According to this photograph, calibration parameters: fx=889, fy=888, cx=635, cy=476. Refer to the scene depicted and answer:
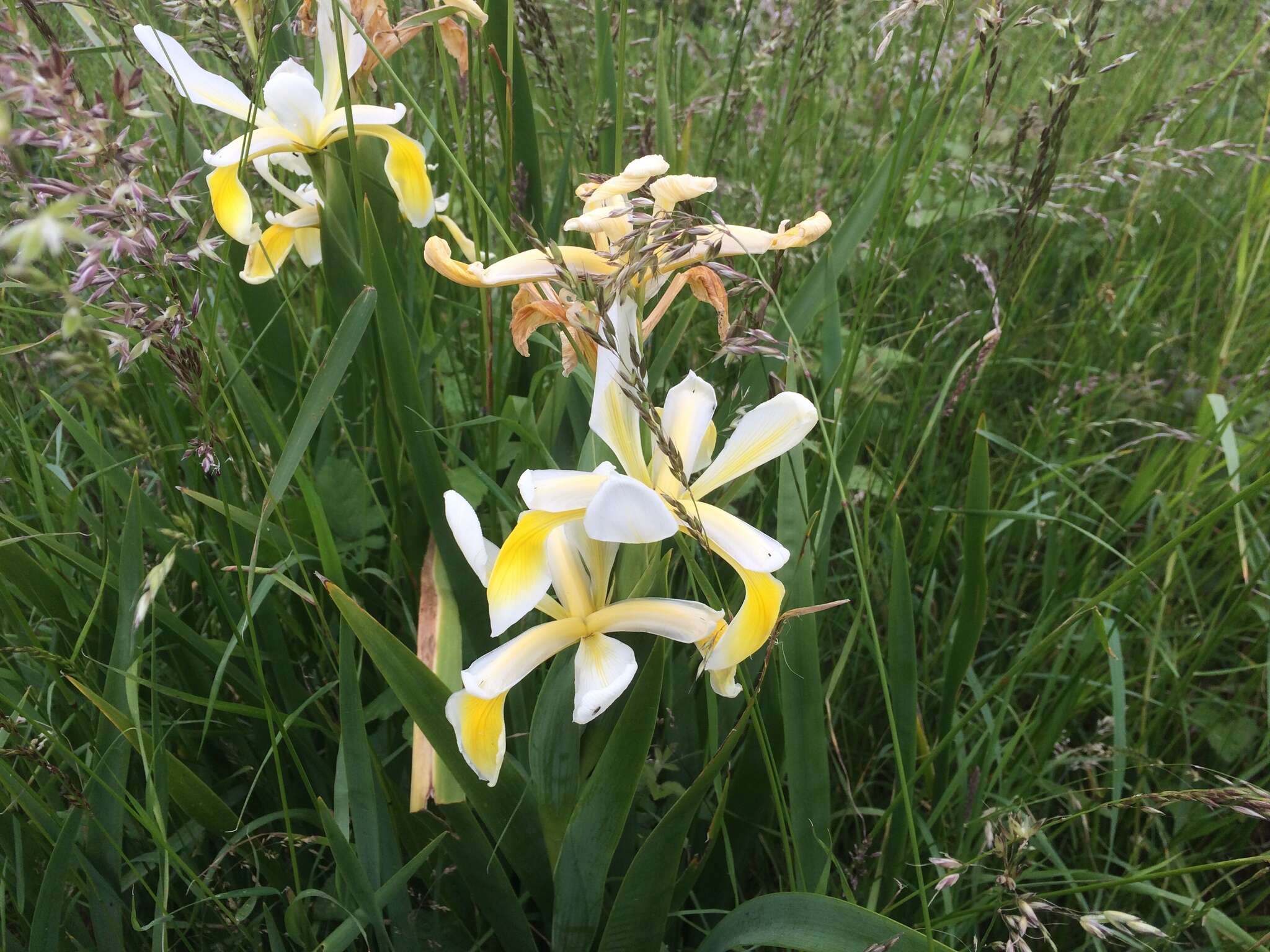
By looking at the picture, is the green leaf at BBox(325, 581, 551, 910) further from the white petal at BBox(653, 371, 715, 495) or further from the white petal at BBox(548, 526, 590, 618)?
the white petal at BBox(653, 371, 715, 495)

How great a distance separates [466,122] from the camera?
55.6 inches

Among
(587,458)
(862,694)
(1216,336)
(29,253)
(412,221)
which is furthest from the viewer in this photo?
(1216,336)

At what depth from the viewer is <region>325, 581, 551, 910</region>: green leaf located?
783 millimetres

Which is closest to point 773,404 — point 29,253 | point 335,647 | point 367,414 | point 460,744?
point 460,744

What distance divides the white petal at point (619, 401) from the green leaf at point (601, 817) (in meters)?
0.17

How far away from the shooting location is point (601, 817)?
0.85m

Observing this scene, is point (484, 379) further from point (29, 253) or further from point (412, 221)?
point (29, 253)

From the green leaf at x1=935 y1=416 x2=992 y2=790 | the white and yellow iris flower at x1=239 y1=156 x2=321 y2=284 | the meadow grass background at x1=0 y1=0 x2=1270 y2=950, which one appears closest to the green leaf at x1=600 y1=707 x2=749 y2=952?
the meadow grass background at x1=0 y1=0 x2=1270 y2=950

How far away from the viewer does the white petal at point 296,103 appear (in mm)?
1017

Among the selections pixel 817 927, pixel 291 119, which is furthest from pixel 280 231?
pixel 817 927

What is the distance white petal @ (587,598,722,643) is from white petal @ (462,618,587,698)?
0.02 meters

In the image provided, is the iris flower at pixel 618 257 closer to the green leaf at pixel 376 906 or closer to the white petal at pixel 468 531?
the white petal at pixel 468 531

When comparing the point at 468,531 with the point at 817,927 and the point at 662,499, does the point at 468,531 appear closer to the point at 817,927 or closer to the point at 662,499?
the point at 662,499

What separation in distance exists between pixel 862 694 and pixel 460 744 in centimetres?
80
